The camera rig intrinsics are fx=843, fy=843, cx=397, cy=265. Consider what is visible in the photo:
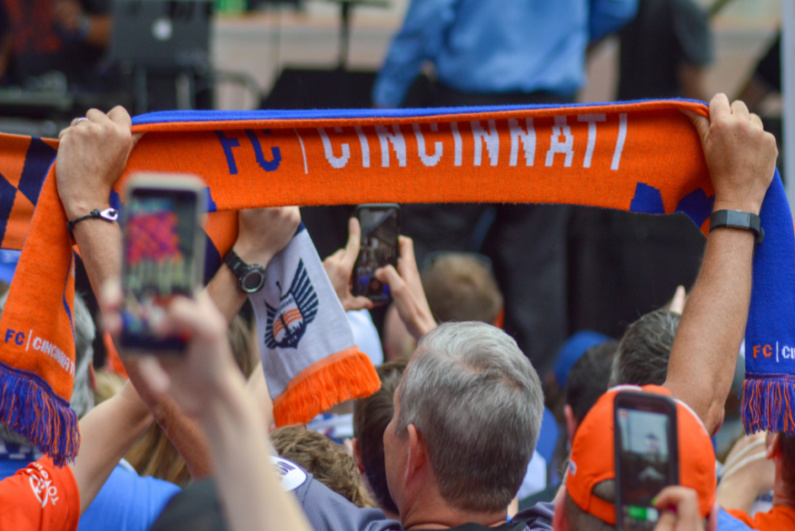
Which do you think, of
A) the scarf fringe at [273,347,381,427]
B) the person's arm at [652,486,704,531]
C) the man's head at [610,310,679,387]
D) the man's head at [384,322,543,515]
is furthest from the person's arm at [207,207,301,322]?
the person's arm at [652,486,704,531]

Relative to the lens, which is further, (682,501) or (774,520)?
(774,520)

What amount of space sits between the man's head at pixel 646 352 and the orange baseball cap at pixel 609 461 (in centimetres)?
74

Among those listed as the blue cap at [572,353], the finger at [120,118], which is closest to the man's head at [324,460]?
the finger at [120,118]

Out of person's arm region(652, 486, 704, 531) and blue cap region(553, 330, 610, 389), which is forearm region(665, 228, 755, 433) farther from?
blue cap region(553, 330, 610, 389)

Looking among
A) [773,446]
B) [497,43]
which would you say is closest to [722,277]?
[773,446]

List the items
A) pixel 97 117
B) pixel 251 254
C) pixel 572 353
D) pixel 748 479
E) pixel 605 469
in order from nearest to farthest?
pixel 605 469
pixel 97 117
pixel 251 254
pixel 748 479
pixel 572 353

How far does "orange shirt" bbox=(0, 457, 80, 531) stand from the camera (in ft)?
5.23

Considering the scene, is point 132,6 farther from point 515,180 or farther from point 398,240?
point 515,180

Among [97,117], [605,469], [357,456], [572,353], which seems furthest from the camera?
[572,353]

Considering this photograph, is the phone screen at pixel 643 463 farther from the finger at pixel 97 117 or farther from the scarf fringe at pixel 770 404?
the finger at pixel 97 117

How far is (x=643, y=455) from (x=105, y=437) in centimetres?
114

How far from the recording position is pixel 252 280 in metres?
1.88

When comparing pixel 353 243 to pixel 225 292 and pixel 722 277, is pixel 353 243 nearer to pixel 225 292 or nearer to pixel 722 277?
pixel 225 292

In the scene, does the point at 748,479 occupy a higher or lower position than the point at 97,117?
lower
